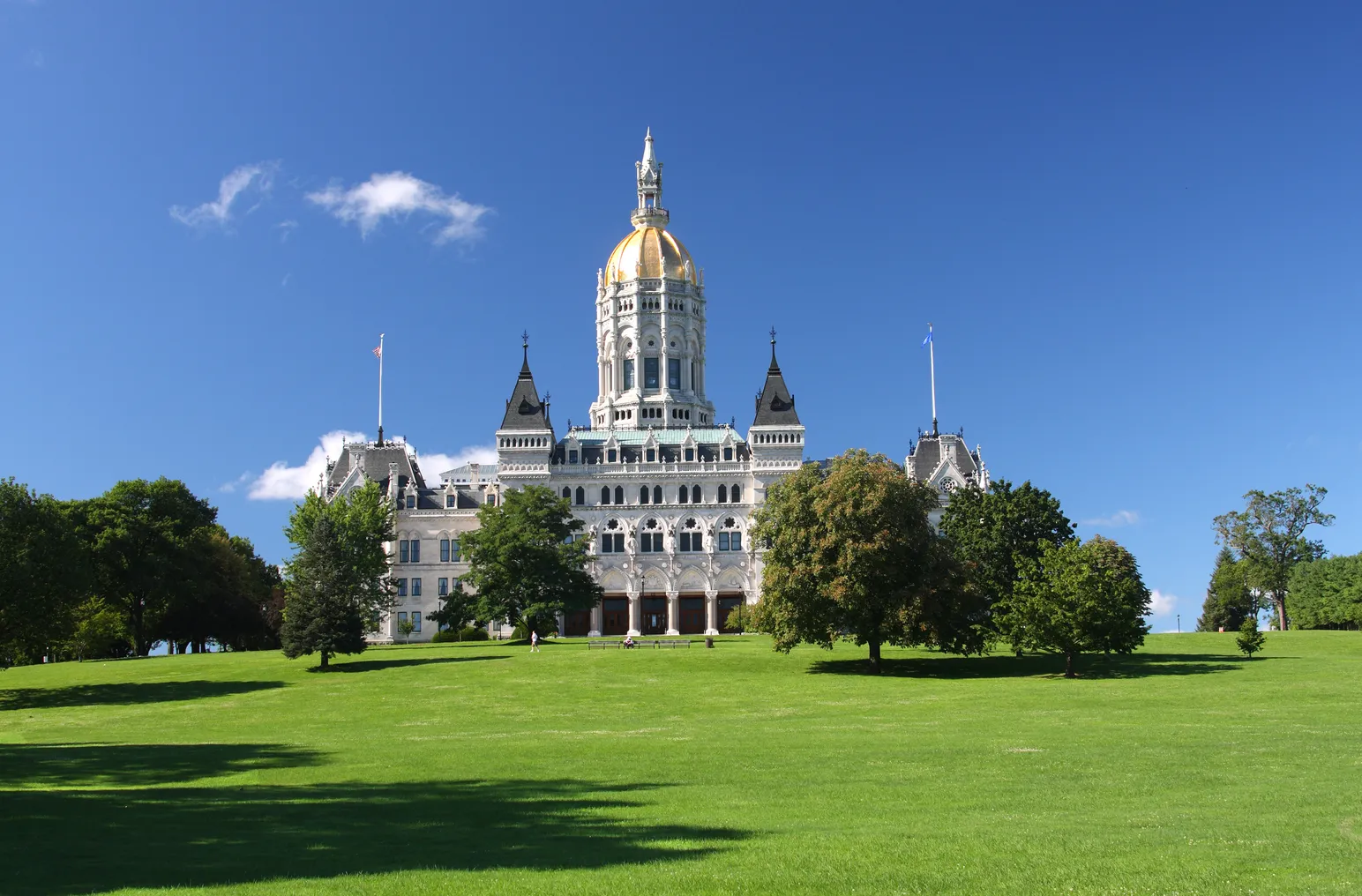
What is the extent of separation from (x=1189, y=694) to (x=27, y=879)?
45.4m

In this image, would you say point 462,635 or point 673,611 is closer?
point 462,635

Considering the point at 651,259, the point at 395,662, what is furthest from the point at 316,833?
the point at 651,259

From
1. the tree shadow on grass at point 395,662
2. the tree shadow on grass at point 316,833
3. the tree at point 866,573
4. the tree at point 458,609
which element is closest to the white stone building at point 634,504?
the tree at point 458,609

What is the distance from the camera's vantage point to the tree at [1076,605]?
61438 mm

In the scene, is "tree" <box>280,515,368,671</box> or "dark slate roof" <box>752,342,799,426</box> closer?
"tree" <box>280,515,368,671</box>

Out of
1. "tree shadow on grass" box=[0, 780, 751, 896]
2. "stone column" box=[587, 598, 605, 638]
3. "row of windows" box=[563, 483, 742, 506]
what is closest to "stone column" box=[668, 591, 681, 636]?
"stone column" box=[587, 598, 605, 638]

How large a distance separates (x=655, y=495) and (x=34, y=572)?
189ft

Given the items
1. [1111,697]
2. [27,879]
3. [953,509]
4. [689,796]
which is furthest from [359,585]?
[27,879]

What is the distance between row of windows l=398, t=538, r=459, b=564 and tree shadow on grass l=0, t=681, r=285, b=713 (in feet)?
145

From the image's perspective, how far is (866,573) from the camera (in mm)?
64875

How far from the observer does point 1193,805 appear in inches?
942

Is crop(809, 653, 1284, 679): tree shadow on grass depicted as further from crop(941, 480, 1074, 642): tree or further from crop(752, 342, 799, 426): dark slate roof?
crop(752, 342, 799, 426): dark slate roof

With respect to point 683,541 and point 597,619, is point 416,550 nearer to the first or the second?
point 597,619

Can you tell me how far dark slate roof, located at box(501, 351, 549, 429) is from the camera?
112938 mm
